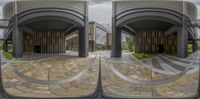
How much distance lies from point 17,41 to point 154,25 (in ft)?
2.62

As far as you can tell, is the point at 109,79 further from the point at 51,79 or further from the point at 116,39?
the point at 116,39

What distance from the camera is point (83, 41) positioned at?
1257mm

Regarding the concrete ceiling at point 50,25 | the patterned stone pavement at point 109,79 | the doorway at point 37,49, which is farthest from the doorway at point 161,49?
the doorway at point 37,49

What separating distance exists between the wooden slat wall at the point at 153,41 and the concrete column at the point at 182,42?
0.03 m

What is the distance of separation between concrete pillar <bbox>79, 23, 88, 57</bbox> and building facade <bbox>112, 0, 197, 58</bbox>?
0.17 m

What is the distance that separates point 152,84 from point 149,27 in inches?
26.2

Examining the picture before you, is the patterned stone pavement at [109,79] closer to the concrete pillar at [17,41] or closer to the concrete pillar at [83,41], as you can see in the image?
the concrete pillar at [83,41]

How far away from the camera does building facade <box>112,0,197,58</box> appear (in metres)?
1.21

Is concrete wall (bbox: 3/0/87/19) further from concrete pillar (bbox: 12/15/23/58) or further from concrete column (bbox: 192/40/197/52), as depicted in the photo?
concrete column (bbox: 192/40/197/52)

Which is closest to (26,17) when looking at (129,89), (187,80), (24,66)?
(24,66)

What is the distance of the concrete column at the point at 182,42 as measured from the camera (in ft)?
3.84

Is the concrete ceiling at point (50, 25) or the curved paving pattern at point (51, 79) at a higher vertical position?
the concrete ceiling at point (50, 25)

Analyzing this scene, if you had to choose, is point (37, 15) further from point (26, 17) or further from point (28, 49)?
point (28, 49)

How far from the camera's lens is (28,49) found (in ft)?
3.88
